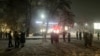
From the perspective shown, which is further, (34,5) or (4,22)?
(34,5)

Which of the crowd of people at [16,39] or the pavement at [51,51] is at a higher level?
the crowd of people at [16,39]

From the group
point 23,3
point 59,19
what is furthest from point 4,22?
point 59,19

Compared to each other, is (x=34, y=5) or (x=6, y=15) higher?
(x=34, y=5)

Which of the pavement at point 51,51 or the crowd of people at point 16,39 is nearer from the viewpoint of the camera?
the pavement at point 51,51

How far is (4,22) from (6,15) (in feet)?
6.35

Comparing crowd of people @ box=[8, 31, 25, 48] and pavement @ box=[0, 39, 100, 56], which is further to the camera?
crowd of people @ box=[8, 31, 25, 48]

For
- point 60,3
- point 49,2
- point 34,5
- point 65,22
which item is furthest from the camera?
point 65,22

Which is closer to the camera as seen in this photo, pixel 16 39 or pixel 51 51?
pixel 51 51

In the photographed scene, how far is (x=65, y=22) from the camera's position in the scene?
63.4 m

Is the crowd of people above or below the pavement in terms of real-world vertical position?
above

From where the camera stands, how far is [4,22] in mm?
50125

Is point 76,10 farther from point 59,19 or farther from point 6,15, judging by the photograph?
point 6,15

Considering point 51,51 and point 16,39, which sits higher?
point 16,39

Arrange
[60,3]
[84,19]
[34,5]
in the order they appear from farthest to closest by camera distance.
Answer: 1. [84,19]
2. [34,5]
3. [60,3]
